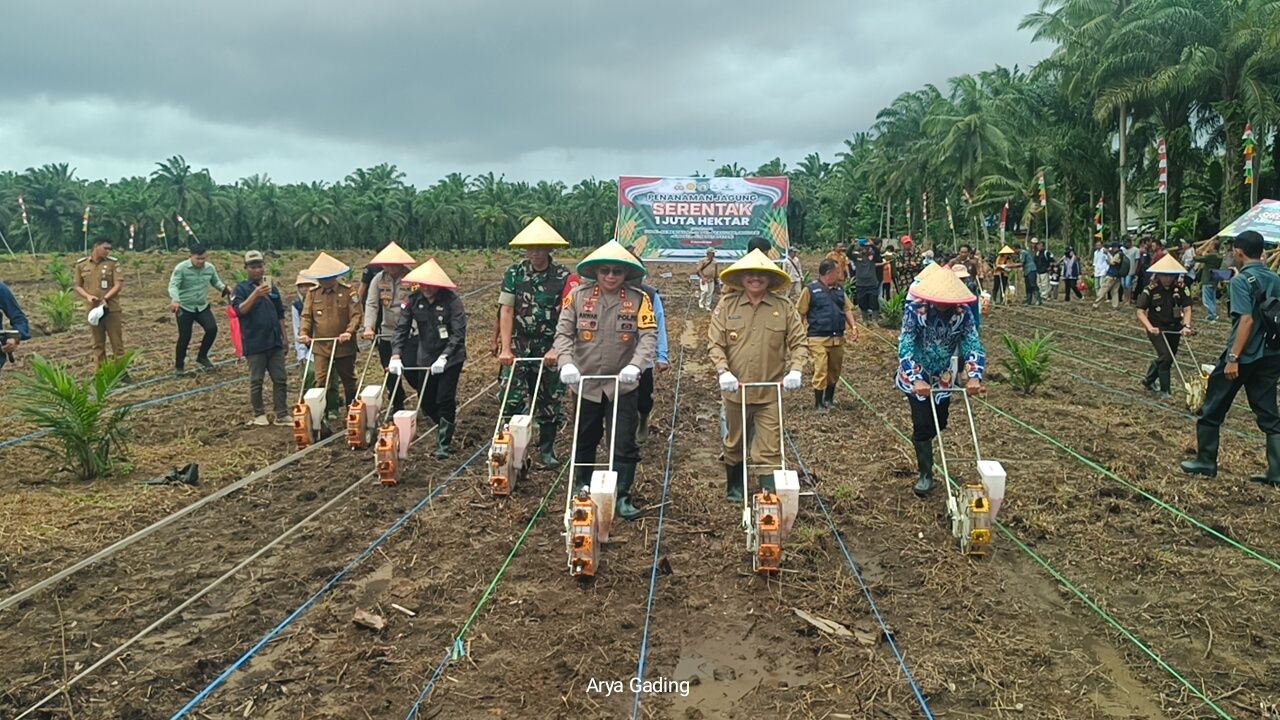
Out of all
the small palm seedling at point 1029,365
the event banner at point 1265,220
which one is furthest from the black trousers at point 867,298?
the small palm seedling at point 1029,365

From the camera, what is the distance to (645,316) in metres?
5.80

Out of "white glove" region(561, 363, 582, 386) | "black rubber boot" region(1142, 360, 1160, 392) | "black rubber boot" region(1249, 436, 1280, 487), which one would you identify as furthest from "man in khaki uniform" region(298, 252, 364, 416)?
"black rubber boot" region(1142, 360, 1160, 392)

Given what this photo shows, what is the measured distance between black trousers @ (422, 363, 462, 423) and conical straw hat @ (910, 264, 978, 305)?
3.78 m

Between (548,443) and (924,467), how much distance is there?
304 cm

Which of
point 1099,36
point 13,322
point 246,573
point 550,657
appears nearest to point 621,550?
point 550,657

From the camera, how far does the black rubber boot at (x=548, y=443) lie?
7.24 m

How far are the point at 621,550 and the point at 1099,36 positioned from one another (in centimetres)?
2954

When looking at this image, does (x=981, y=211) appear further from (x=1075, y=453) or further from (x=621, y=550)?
(x=621, y=550)

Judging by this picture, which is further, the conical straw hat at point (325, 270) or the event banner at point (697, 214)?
the event banner at point (697, 214)

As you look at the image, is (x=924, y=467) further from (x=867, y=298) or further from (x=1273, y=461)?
(x=867, y=298)

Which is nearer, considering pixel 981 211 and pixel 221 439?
pixel 221 439

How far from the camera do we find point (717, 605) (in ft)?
15.2

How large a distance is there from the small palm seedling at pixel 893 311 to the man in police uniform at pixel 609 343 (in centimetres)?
1057

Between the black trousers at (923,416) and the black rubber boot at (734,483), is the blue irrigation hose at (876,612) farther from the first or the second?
the black trousers at (923,416)
